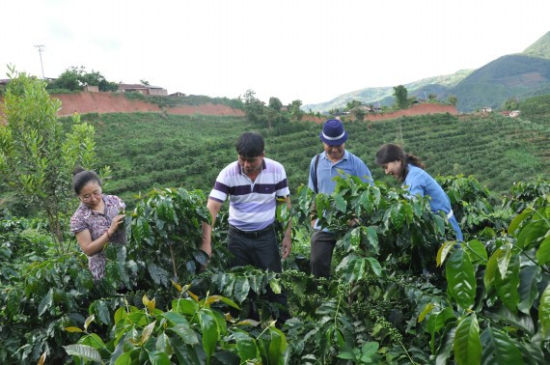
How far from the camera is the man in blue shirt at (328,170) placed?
2701 mm

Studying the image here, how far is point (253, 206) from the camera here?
268 cm

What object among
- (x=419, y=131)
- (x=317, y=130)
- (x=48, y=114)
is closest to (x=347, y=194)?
(x=48, y=114)

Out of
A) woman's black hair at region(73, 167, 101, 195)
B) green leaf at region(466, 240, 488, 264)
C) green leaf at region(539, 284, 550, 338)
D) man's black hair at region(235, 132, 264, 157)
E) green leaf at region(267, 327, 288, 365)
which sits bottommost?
green leaf at region(267, 327, 288, 365)

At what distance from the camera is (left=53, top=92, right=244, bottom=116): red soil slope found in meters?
31.8

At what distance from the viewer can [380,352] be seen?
1521 mm

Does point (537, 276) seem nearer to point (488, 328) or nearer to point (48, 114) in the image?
point (488, 328)

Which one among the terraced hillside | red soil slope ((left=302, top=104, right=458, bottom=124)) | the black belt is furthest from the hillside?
the black belt

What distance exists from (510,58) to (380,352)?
136 m

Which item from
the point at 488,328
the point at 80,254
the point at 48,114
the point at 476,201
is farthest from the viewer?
the point at 48,114

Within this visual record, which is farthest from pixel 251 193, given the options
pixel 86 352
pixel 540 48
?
pixel 540 48

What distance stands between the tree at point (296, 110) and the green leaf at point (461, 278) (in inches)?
1537

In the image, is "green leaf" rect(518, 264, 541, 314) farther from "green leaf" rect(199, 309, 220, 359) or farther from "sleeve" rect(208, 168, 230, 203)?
"sleeve" rect(208, 168, 230, 203)

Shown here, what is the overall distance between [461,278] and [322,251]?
5.76ft

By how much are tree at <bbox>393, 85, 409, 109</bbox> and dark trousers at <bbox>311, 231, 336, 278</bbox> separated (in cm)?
4239
